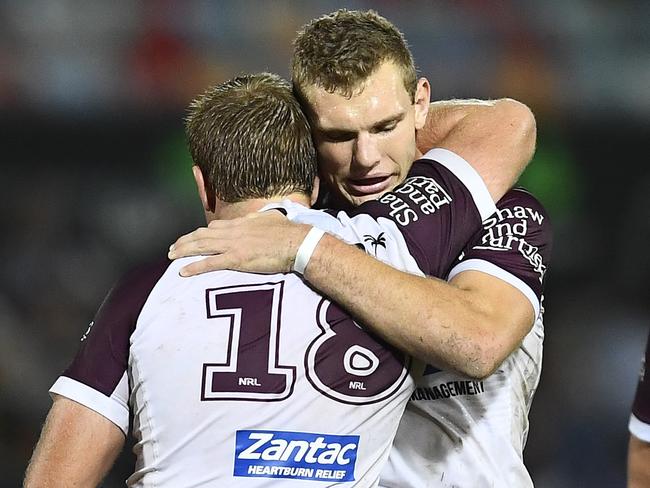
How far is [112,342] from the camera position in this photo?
2.36 m

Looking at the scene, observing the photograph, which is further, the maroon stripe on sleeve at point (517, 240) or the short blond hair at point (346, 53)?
the short blond hair at point (346, 53)

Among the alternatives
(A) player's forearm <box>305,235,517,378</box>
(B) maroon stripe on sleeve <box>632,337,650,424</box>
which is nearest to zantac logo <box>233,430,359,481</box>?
(A) player's forearm <box>305,235,517,378</box>

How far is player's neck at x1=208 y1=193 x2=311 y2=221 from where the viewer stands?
2506 mm

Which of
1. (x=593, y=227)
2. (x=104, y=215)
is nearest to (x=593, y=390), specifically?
(x=593, y=227)

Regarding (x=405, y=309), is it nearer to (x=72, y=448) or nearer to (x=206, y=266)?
(x=206, y=266)

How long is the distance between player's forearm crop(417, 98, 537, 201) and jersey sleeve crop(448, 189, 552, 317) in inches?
2.5

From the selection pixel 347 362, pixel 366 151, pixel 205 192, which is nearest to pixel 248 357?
pixel 347 362

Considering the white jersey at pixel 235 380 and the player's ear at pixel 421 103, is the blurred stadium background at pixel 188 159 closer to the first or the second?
the player's ear at pixel 421 103

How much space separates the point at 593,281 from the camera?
23.6 ft

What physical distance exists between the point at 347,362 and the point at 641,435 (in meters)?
0.81

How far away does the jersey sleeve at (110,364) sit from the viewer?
2346 mm

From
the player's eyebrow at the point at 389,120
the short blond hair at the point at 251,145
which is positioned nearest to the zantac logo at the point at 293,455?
the short blond hair at the point at 251,145

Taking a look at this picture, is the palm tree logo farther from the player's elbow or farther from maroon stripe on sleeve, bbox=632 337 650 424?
maroon stripe on sleeve, bbox=632 337 650 424

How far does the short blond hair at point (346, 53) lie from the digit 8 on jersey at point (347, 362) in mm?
738
